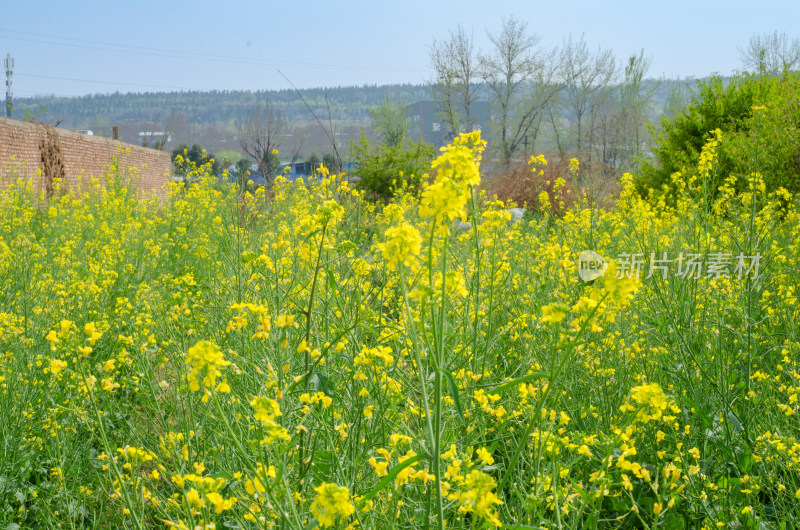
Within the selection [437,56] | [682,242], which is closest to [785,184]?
[682,242]

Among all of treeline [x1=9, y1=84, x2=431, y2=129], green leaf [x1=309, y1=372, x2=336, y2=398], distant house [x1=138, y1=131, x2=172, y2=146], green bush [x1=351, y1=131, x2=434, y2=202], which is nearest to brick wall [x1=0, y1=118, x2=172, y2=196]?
distant house [x1=138, y1=131, x2=172, y2=146]

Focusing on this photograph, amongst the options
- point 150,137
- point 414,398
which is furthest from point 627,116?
point 414,398

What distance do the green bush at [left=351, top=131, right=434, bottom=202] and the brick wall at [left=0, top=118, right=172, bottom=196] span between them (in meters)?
4.41

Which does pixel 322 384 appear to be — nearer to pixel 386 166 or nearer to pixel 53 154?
pixel 386 166

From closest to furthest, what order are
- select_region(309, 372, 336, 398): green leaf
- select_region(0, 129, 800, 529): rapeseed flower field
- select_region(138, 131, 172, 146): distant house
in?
select_region(0, 129, 800, 529): rapeseed flower field, select_region(309, 372, 336, 398): green leaf, select_region(138, 131, 172, 146): distant house

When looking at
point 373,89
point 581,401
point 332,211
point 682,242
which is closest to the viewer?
point 332,211

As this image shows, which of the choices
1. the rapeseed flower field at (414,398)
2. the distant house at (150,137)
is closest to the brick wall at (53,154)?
the distant house at (150,137)

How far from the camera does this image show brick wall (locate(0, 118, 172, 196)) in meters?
10.3

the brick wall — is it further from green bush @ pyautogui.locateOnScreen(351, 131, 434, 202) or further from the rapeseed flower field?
the rapeseed flower field

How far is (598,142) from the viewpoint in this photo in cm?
3816

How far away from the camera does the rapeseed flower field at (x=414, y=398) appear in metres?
1.29

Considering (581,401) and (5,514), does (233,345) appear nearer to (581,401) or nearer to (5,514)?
(5,514)

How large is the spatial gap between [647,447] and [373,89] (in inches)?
5145

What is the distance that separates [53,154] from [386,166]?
709 centimetres
